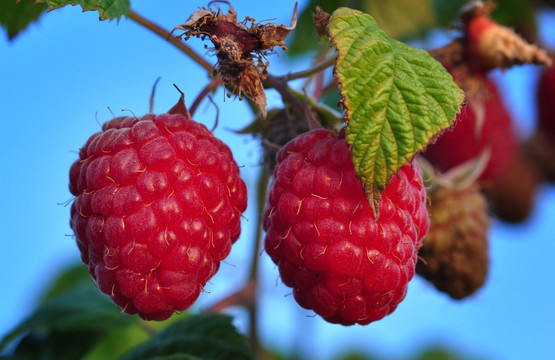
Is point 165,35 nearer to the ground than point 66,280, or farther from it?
farther from it

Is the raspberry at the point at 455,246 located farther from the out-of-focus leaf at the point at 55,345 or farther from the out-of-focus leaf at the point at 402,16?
the out-of-focus leaf at the point at 55,345

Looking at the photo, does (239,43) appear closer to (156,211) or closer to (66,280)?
(156,211)

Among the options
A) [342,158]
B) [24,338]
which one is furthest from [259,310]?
[342,158]

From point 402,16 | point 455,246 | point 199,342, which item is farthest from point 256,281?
point 402,16

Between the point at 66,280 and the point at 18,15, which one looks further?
the point at 66,280

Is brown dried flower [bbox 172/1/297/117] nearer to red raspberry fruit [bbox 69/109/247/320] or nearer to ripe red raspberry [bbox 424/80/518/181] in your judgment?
red raspberry fruit [bbox 69/109/247/320]

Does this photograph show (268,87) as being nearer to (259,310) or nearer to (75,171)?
(75,171)

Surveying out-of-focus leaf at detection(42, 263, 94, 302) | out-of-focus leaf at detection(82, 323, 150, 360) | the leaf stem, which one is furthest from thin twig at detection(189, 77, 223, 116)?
out-of-focus leaf at detection(42, 263, 94, 302)

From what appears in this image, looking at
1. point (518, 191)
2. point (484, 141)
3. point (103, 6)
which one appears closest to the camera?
point (103, 6)
